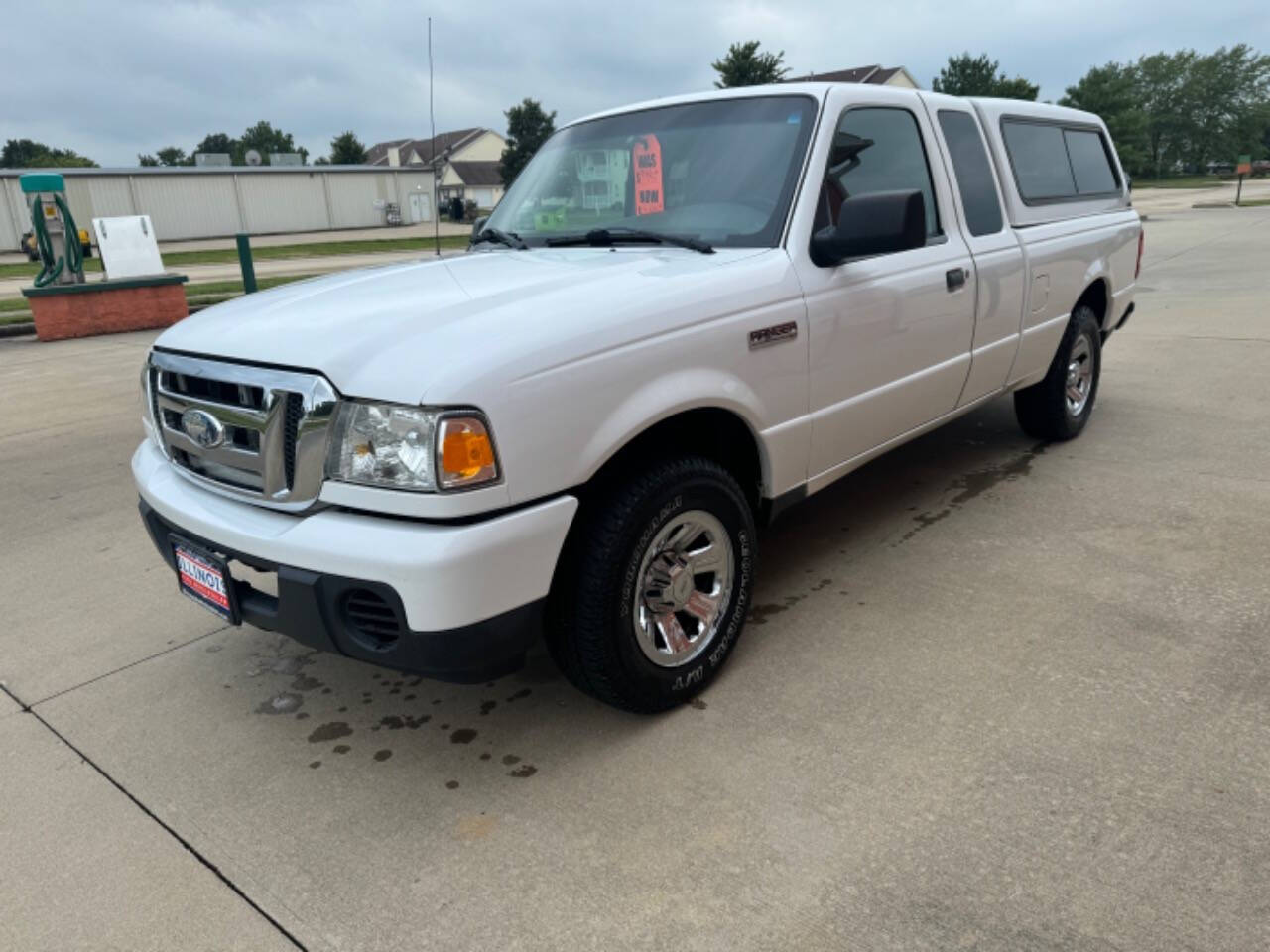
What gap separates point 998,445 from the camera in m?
5.47

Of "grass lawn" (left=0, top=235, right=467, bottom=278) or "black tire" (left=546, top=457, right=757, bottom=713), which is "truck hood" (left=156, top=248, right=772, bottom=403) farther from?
"grass lawn" (left=0, top=235, right=467, bottom=278)

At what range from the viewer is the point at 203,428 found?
2.57 meters

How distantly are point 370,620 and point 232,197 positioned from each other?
4806 cm

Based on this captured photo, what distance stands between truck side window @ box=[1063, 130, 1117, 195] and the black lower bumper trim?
4.41 m

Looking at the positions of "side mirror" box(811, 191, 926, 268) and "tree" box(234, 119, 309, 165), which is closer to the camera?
"side mirror" box(811, 191, 926, 268)

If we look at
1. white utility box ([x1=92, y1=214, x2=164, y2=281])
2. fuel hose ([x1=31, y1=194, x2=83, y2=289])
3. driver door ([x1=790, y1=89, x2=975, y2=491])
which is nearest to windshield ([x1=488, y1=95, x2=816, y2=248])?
driver door ([x1=790, y1=89, x2=975, y2=491])

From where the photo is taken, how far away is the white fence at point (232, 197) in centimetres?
3909

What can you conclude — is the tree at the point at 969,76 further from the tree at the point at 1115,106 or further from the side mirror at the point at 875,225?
the side mirror at the point at 875,225

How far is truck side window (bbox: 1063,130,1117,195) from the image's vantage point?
5.18m

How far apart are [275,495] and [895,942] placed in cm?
179

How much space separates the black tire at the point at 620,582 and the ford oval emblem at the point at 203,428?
1002mm

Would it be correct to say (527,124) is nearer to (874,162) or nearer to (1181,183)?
(1181,183)

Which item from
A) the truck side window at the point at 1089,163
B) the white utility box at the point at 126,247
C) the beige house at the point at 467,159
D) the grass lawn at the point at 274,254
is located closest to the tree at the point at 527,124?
the beige house at the point at 467,159

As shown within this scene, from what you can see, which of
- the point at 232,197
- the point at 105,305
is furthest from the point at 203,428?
the point at 232,197
